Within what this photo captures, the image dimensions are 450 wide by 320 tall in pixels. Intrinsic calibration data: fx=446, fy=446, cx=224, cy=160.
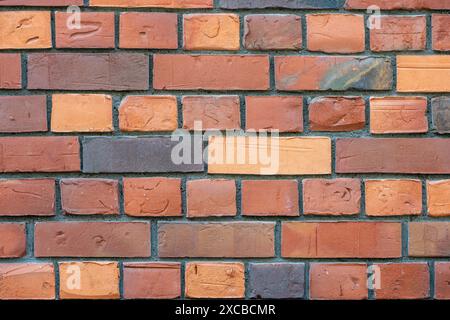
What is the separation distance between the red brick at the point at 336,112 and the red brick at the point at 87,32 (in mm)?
422

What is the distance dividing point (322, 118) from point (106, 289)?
1.81 ft

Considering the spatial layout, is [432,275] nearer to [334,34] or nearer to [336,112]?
[336,112]

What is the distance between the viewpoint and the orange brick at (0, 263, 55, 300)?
0.90 m

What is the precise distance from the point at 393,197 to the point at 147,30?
59cm

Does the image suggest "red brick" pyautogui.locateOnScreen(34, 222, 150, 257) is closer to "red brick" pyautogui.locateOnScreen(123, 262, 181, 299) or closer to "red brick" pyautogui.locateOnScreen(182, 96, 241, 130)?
"red brick" pyautogui.locateOnScreen(123, 262, 181, 299)

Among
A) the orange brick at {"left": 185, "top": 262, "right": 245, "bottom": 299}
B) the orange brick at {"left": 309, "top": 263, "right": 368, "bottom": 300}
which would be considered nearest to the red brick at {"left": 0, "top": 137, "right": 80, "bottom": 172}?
the orange brick at {"left": 185, "top": 262, "right": 245, "bottom": 299}

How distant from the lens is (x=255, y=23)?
88 centimetres

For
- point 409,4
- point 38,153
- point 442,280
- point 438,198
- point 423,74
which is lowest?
point 442,280

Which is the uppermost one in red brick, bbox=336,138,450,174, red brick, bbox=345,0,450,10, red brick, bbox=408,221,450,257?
red brick, bbox=345,0,450,10

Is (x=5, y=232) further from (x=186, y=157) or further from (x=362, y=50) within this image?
(x=362, y=50)

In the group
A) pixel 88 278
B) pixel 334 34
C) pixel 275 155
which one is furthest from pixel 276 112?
pixel 88 278

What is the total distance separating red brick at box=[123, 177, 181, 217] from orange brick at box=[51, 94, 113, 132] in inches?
4.8

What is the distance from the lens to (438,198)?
89 cm

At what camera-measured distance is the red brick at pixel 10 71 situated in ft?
2.86
